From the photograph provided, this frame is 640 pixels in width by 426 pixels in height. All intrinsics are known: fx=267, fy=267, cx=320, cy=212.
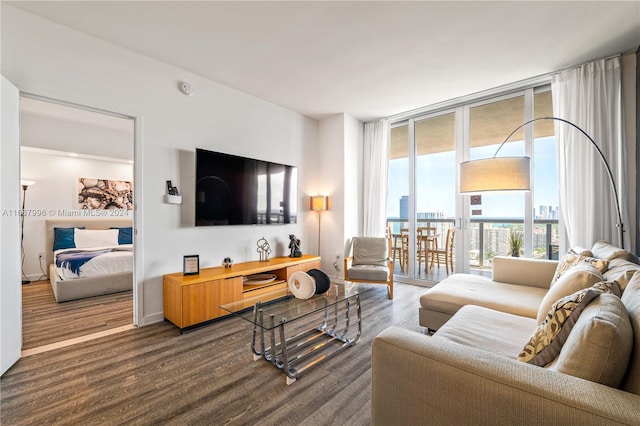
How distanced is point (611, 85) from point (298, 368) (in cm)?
408

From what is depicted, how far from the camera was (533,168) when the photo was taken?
3.40 meters

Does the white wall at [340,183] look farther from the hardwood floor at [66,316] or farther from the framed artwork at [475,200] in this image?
the hardwood floor at [66,316]

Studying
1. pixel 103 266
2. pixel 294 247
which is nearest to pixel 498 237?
pixel 294 247

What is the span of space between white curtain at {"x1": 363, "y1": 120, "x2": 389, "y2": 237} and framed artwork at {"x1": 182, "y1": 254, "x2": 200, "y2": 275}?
9.23 feet

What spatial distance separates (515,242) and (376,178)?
2187 millimetres

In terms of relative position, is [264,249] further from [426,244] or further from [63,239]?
[63,239]

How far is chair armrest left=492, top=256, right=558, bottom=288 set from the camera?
2.56 m

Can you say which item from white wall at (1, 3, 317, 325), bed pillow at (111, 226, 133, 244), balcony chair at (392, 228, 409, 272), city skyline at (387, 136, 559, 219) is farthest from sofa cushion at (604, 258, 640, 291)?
bed pillow at (111, 226, 133, 244)

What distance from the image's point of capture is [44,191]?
4.53 metres

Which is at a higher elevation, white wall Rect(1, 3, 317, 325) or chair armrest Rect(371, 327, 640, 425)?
white wall Rect(1, 3, 317, 325)

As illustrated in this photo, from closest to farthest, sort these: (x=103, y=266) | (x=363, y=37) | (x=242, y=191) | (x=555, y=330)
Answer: (x=555, y=330)
(x=363, y=37)
(x=242, y=191)
(x=103, y=266)

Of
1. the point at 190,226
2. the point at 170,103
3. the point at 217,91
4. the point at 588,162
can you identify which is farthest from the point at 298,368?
the point at 588,162

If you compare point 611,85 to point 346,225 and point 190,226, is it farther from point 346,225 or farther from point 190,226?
point 190,226

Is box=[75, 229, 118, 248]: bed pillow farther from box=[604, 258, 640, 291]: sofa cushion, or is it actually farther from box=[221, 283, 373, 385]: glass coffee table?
box=[604, 258, 640, 291]: sofa cushion
